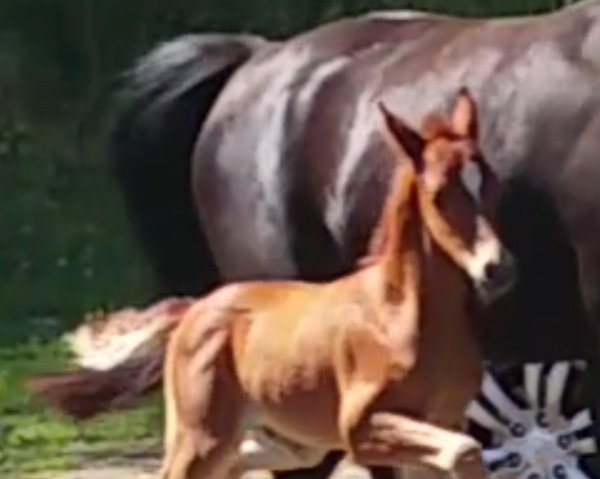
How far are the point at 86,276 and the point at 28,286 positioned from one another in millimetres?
260

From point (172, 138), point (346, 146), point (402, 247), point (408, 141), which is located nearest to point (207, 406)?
point (402, 247)

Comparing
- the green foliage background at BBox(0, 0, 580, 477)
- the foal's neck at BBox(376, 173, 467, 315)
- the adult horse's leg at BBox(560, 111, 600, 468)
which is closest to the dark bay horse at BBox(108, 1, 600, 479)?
the adult horse's leg at BBox(560, 111, 600, 468)

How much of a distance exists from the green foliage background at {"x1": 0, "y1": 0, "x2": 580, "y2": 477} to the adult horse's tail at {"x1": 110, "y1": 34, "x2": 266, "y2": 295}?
3.02 meters

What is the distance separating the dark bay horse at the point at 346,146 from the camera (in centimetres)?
524

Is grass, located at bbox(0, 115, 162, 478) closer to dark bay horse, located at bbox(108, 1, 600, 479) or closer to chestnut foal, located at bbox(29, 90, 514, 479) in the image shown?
dark bay horse, located at bbox(108, 1, 600, 479)

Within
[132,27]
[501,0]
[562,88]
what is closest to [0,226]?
Answer: [132,27]

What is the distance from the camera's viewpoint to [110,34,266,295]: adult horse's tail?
601 cm


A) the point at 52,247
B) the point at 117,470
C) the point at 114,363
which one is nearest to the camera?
the point at 114,363

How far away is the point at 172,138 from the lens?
6047mm

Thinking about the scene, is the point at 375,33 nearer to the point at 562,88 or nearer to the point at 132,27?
the point at 562,88

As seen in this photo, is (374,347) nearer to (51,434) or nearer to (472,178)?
(472,178)

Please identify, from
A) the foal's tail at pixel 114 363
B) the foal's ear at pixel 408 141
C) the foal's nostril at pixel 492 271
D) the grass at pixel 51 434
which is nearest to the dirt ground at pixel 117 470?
the grass at pixel 51 434

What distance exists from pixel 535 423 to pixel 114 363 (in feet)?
4.71

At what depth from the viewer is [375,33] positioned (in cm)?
584
